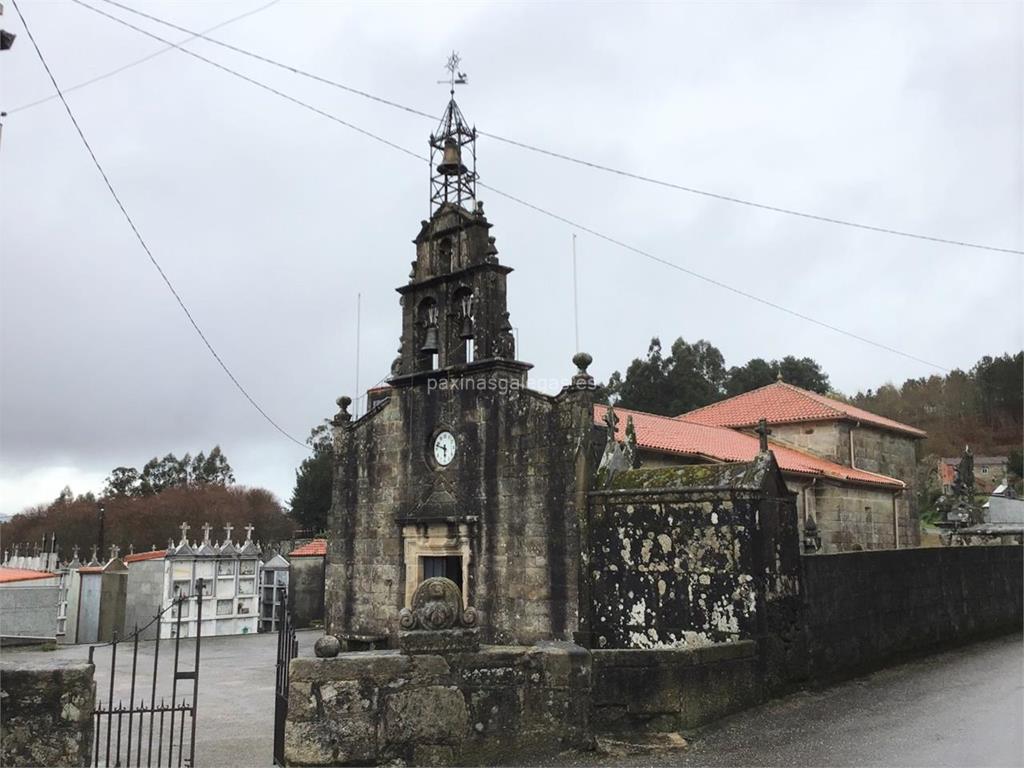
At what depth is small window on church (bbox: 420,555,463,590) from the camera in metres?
14.3

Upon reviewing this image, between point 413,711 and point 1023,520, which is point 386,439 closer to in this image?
point 413,711

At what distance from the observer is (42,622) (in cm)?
1938

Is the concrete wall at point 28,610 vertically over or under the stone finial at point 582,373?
under

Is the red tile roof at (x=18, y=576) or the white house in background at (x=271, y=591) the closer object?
the red tile roof at (x=18, y=576)

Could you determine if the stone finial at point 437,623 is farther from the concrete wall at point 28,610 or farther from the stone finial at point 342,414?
→ the concrete wall at point 28,610

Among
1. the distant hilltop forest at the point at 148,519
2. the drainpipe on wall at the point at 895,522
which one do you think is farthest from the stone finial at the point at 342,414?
the distant hilltop forest at the point at 148,519

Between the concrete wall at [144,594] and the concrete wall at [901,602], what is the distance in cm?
1814

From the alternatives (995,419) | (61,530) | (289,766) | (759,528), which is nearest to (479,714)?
(289,766)

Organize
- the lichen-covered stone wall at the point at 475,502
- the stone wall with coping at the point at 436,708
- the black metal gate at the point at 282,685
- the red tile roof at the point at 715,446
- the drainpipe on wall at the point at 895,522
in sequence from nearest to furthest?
1. the stone wall with coping at the point at 436,708
2. the black metal gate at the point at 282,685
3. the lichen-covered stone wall at the point at 475,502
4. the red tile roof at the point at 715,446
5. the drainpipe on wall at the point at 895,522

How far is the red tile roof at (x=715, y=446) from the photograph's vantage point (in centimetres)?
1716

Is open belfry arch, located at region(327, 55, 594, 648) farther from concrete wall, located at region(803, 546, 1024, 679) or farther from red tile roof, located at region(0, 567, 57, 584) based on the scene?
red tile roof, located at region(0, 567, 57, 584)

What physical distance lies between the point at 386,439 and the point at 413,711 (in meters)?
10.1

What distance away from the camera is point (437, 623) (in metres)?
6.17

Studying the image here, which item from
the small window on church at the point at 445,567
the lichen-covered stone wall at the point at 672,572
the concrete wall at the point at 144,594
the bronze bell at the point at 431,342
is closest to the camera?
the lichen-covered stone wall at the point at 672,572
